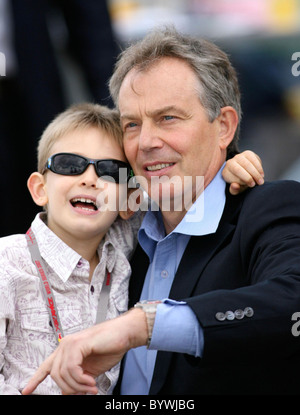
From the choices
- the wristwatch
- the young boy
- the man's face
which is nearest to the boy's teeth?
the man's face

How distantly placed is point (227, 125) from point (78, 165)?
24.5 inches

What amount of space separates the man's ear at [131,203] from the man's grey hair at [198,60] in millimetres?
459

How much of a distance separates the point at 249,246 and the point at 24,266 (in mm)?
802

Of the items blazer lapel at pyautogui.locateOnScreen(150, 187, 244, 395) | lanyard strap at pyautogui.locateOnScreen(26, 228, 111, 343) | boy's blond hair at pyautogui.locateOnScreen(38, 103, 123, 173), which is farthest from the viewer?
boy's blond hair at pyautogui.locateOnScreen(38, 103, 123, 173)

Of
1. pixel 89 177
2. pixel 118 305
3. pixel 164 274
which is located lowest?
pixel 118 305

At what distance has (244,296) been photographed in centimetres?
193

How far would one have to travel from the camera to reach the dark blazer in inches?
75.4

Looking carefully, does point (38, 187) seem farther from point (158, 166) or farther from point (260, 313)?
point (260, 313)

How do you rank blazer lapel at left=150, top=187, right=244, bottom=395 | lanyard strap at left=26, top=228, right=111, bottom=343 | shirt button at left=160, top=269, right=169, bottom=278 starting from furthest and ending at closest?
shirt button at left=160, top=269, right=169, bottom=278 < lanyard strap at left=26, top=228, right=111, bottom=343 < blazer lapel at left=150, top=187, right=244, bottom=395

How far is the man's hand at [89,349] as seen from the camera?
1.82 metres

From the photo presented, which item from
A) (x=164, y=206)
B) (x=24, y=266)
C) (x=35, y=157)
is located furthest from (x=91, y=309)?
(x=35, y=157)

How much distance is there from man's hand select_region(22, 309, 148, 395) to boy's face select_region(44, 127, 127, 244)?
2.70ft

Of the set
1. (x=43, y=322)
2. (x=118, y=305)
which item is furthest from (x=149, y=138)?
(x=43, y=322)

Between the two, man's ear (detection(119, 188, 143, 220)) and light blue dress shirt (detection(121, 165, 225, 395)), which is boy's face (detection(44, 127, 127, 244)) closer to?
man's ear (detection(119, 188, 143, 220))
